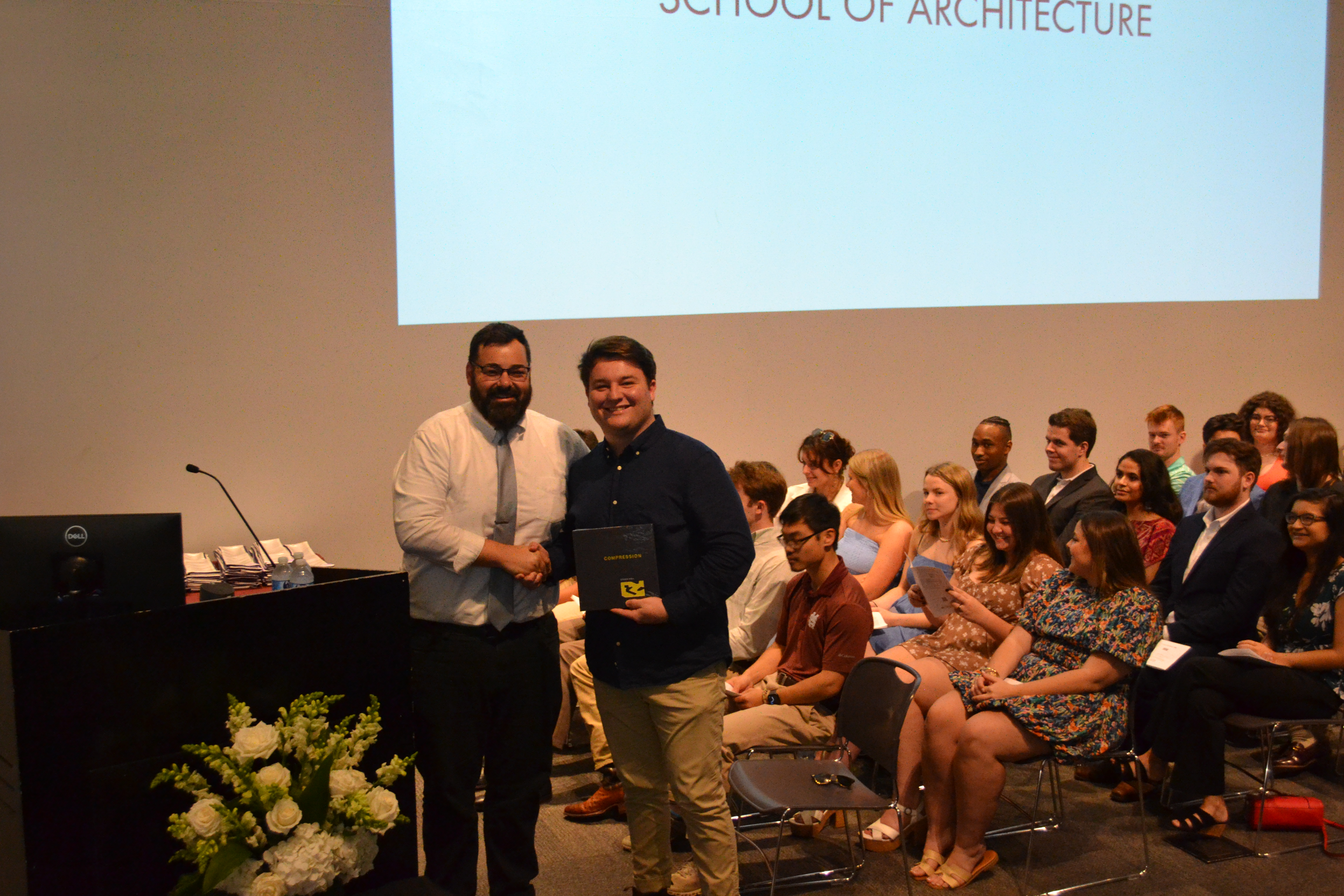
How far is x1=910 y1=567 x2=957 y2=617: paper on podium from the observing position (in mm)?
3344

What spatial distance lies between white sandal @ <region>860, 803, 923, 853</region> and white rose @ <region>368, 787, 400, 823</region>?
6.28ft

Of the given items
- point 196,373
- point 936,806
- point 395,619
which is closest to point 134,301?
point 196,373

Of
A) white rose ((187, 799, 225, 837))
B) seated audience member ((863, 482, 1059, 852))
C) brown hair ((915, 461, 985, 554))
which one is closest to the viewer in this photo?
A: white rose ((187, 799, 225, 837))

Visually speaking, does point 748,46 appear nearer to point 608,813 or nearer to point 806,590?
point 806,590

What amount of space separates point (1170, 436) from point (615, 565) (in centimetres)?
425

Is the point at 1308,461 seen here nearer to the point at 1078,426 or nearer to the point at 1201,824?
the point at 1078,426

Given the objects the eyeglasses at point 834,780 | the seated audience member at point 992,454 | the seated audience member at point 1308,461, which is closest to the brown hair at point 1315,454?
the seated audience member at point 1308,461

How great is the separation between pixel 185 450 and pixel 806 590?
2736mm

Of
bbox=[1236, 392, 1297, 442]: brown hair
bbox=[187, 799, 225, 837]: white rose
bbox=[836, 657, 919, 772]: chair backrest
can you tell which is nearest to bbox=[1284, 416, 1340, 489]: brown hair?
bbox=[1236, 392, 1297, 442]: brown hair

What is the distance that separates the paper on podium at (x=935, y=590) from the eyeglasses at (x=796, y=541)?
396 mm

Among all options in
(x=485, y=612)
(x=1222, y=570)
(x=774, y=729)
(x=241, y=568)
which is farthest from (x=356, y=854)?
(x=1222, y=570)

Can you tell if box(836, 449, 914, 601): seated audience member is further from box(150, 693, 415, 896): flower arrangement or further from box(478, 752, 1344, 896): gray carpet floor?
box(150, 693, 415, 896): flower arrangement

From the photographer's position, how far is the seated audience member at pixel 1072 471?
4.63 metres

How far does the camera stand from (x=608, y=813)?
364 centimetres
